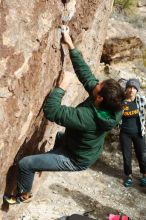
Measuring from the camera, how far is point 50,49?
6.01m

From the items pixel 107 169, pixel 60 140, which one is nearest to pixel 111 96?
pixel 60 140

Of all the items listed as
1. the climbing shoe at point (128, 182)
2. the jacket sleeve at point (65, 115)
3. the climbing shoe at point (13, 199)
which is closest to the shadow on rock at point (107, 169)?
the climbing shoe at point (128, 182)

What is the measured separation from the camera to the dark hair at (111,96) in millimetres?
5160

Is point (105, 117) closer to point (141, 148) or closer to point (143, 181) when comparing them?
point (141, 148)

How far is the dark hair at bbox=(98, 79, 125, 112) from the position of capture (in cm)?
516

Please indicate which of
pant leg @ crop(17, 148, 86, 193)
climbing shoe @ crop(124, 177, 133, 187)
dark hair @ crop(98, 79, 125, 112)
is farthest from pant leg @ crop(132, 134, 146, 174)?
dark hair @ crop(98, 79, 125, 112)

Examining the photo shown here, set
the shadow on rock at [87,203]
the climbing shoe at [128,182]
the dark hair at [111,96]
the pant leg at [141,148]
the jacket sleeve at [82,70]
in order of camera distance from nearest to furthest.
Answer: the dark hair at [111,96], the jacket sleeve at [82,70], the shadow on rock at [87,203], the pant leg at [141,148], the climbing shoe at [128,182]

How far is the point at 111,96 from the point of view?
16.9 feet

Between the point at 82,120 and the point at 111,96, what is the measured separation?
0.46m

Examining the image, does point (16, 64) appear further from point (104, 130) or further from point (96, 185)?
point (96, 185)

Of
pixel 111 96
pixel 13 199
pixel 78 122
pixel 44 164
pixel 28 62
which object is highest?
pixel 28 62

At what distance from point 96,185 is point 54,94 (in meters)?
4.36

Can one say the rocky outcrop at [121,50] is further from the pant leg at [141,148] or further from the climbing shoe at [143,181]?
the climbing shoe at [143,181]

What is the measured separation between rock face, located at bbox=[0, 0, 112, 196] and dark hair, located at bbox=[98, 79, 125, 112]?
40.1 inches
